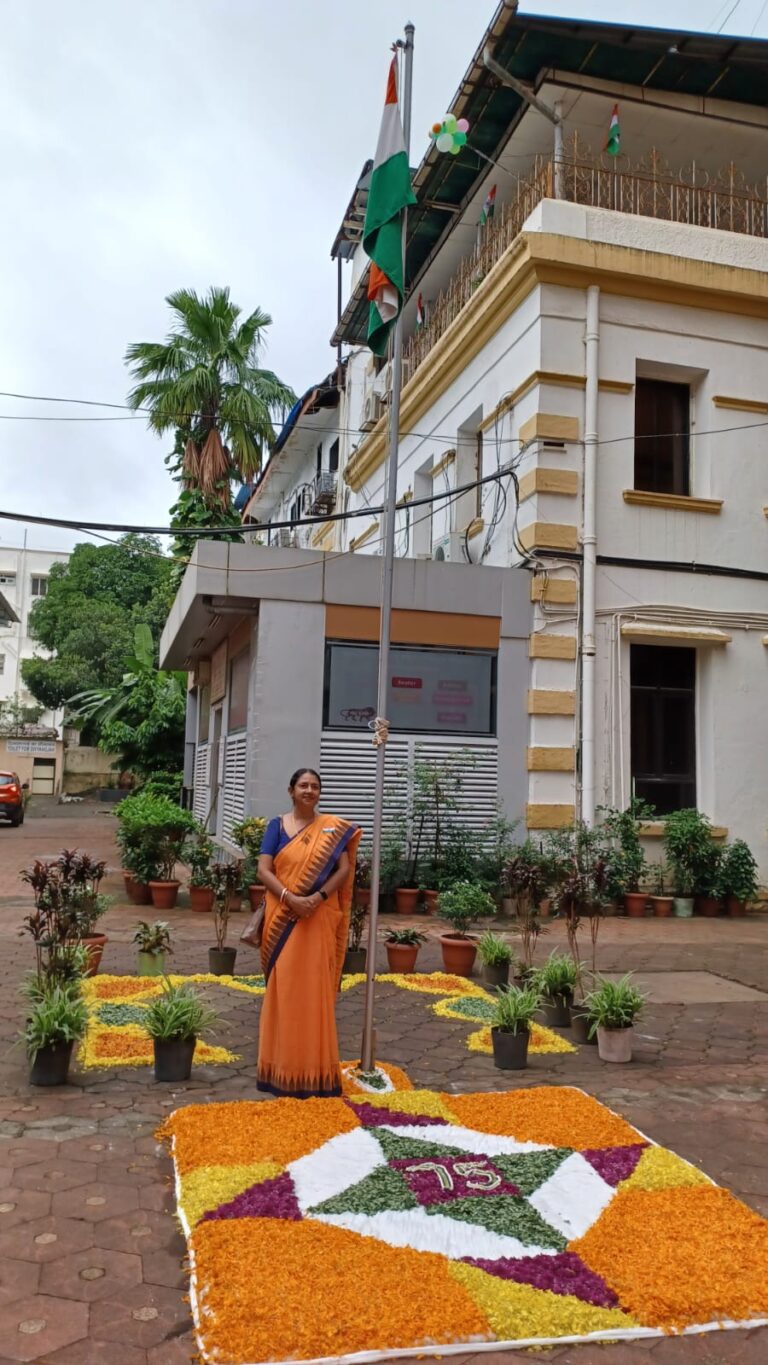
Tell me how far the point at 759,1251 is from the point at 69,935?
4646mm

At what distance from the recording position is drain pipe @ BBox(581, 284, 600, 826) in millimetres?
12562

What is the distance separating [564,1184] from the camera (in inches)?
165

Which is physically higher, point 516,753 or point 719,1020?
point 516,753

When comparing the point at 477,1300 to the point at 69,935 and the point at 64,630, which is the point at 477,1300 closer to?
the point at 69,935

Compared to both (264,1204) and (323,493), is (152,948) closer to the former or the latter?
(264,1204)

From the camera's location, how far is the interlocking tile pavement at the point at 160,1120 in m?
3.12

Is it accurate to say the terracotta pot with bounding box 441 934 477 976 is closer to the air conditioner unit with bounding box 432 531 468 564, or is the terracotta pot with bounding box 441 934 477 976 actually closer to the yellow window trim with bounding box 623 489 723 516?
the yellow window trim with bounding box 623 489 723 516

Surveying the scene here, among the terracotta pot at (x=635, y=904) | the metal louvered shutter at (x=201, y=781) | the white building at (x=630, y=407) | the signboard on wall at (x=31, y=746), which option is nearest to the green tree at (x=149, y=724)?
the metal louvered shutter at (x=201, y=781)

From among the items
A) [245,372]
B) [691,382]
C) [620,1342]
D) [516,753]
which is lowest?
[620,1342]

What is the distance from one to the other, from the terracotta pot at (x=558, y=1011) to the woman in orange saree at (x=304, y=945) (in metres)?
2.11

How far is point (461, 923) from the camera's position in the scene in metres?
9.35

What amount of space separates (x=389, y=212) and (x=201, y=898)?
8.21m

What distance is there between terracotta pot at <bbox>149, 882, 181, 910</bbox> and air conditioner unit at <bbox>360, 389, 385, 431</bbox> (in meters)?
10.6

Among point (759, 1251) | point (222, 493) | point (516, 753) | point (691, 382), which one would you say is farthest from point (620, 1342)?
point (222, 493)
